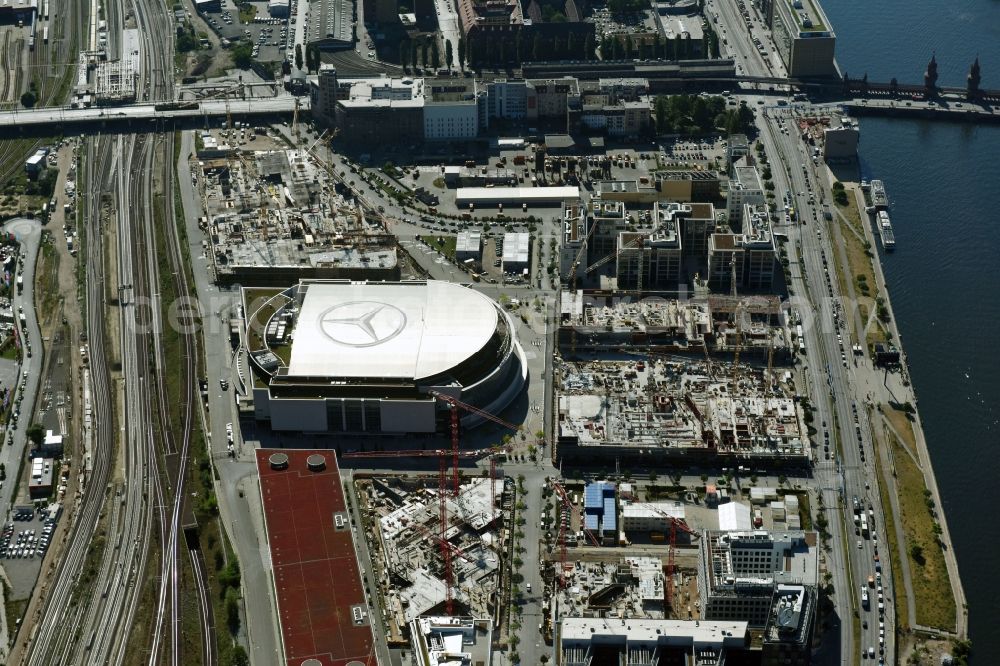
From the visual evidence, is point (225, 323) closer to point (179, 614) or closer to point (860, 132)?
point (179, 614)

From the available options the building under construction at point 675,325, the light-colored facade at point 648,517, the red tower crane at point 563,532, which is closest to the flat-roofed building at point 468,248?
the building under construction at point 675,325

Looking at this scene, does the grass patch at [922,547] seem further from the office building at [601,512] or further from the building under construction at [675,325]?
the office building at [601,512]

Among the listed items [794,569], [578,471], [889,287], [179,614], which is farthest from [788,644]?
[889,287]

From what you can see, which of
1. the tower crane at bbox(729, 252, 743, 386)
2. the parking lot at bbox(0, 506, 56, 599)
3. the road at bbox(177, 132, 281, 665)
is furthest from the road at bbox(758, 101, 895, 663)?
the parking lot at bbox(0, 506, 56, 599)

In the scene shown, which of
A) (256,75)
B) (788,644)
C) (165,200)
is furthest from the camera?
(256,75)

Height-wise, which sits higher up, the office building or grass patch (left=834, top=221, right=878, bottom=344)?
grass patch (left=834, top=221, right=878, bottom=344)

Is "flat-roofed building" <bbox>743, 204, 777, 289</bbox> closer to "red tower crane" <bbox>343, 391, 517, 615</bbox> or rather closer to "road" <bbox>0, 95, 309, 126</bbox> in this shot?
"red tower crane" <bbox>343, 391, 517, 615</bbox>

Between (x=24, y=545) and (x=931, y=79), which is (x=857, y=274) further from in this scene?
(x=24, y=545)
